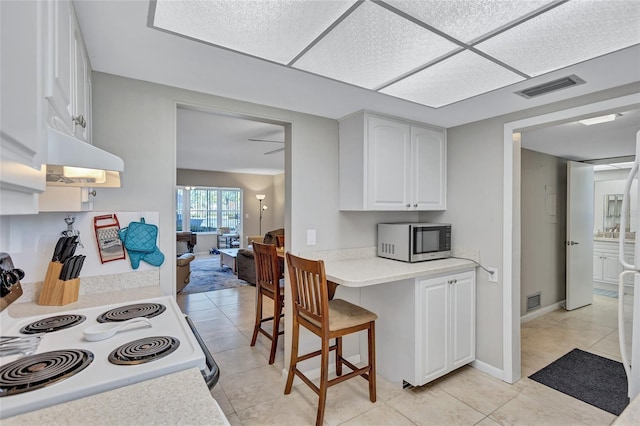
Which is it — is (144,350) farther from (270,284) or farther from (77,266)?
(270,284)

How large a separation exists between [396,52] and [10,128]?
1.48 m

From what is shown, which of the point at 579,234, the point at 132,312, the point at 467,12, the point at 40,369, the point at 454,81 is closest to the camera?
the point at 40,369

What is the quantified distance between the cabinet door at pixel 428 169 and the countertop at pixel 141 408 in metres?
2.28

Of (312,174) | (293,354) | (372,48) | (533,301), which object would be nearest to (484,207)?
(312,174)

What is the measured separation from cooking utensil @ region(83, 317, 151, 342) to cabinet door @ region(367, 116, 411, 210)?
5.63ft

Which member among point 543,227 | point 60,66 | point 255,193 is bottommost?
point 543,227

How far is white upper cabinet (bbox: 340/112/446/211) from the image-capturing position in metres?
2.49

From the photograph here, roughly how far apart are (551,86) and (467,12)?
1.16 m

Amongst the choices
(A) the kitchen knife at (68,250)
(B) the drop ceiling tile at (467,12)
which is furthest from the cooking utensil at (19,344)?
(B) the drop ceiling tile at (467,12)

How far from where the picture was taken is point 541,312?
161 inches

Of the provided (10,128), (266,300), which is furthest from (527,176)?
(10,128)

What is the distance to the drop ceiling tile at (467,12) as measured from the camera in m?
1.14

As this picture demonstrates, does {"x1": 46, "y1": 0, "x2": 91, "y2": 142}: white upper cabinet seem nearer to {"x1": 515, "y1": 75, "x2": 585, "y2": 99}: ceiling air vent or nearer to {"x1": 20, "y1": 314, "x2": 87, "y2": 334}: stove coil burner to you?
{"x1": 20, "y1": 314, "x2": 87, "y2": 334}: stove coil burner

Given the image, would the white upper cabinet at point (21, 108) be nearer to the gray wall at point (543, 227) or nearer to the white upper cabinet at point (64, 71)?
the white upper cabinet at point (64, 71)
